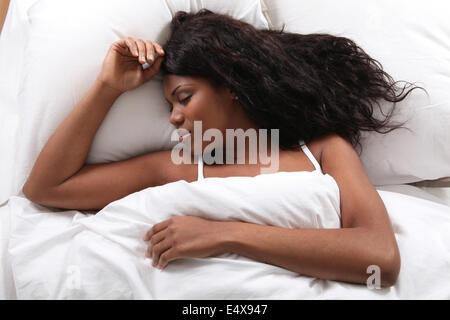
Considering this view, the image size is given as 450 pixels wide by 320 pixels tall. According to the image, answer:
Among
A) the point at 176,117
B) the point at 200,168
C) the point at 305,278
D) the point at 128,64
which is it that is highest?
the point at 128,64

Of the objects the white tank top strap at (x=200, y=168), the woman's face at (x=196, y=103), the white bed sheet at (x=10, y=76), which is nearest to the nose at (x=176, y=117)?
the woman's face at (x=196, y=103)

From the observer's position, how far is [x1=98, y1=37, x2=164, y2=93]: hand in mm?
983

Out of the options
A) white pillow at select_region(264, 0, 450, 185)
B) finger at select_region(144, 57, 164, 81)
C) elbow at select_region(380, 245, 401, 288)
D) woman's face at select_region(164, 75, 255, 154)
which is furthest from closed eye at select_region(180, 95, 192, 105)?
elbow at select_region(380, 245, 401, 288)

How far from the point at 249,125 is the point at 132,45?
1.13 ft

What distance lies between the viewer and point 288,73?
3.56 feet

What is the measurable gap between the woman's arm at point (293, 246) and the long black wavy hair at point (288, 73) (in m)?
0.29

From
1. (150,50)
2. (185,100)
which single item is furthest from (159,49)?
(185,100)

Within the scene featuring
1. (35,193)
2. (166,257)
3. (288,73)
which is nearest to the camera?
(166,257)

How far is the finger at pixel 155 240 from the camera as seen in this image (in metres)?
0.88

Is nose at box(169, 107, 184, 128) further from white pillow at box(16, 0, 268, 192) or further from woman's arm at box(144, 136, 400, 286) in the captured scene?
woman's arm at box(144, 136, 400, 286)

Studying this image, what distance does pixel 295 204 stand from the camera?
923 millimetres

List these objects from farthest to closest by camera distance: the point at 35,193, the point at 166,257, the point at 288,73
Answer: the point at 288,73 < the point at 35,193 < the point at 166,257

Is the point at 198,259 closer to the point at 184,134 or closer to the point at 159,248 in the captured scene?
the point at 159,248

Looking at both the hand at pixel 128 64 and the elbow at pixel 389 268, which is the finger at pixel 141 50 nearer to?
the hand at pixel 128 64
